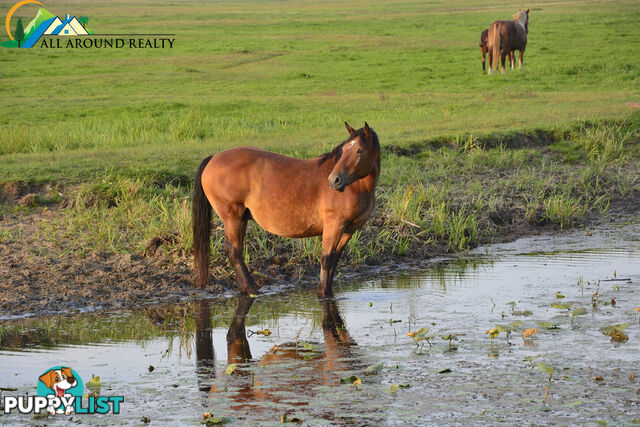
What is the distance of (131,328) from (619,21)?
39.8 metres

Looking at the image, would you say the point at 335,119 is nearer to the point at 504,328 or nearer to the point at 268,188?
the point at 268,188

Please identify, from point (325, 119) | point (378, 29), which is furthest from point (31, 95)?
point (378, 29)

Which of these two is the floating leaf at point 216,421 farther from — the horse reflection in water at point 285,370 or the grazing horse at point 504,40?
the grazing horse at point 504,40

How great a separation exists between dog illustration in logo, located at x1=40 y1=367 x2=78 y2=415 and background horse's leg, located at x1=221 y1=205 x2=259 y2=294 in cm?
269

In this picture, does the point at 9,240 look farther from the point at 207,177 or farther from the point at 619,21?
the point at 619,21

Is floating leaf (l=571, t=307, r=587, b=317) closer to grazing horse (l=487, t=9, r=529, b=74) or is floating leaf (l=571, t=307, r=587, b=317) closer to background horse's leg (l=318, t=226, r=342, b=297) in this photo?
background horse's leg (l=318, t=226, r=342, b=297)

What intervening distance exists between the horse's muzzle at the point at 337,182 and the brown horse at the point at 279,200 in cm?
25

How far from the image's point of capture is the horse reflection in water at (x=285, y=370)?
5.34 m

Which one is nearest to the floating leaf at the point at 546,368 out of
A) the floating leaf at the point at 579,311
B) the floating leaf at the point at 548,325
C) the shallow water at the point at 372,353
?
the shallow water at the point at 372,353

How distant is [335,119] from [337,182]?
11227 millimetres

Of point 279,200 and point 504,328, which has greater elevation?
point 279,200

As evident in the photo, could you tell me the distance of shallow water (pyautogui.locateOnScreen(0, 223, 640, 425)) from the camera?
518cm

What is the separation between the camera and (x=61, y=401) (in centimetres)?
534

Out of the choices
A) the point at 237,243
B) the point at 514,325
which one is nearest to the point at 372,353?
the point at 514,325
